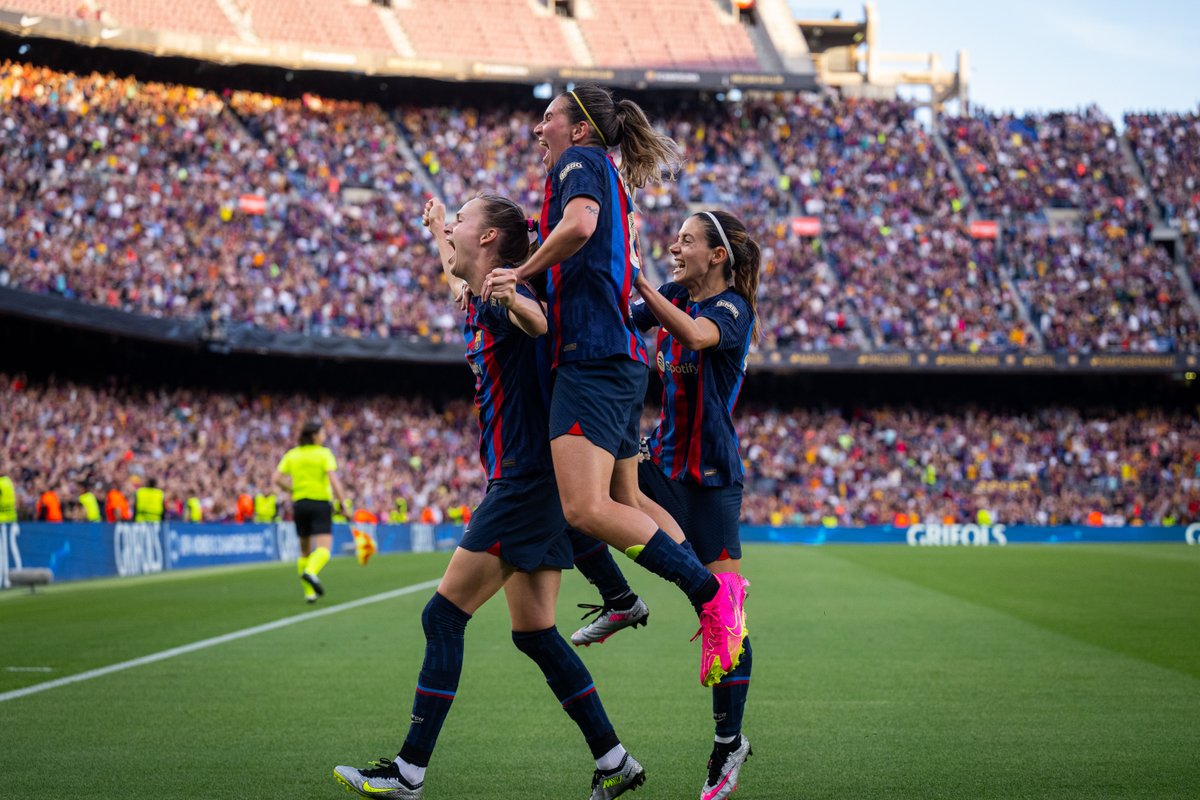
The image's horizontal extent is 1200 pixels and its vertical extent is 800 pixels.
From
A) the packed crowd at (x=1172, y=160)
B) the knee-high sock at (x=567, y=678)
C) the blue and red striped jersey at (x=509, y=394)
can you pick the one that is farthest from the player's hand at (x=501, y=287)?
the packed crowd at (x=1172, y=160)

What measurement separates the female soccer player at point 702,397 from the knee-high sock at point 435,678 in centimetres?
85

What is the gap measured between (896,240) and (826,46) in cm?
2031

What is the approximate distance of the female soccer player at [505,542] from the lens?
15.4 feet

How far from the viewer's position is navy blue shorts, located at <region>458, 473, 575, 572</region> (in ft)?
15.6

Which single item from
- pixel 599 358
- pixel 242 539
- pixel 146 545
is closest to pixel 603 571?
pixel 599 358

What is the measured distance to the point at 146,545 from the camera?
23.0 m

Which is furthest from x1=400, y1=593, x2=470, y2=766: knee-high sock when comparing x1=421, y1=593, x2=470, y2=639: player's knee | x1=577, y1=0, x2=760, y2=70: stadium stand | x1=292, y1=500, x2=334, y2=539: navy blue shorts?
x1=577, y1=0, x2=760, y2=70: stadium stand

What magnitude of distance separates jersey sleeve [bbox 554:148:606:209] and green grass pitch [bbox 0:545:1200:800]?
2324 millimetres

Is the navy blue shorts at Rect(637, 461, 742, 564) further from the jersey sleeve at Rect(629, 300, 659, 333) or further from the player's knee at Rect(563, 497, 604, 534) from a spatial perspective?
the player's knee at Rect(563, 497, 604, 534)

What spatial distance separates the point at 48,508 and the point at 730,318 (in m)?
21.5

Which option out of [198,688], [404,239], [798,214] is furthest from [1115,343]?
[198,688]

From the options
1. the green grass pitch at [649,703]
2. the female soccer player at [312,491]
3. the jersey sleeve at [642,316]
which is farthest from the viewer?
the female soccer player at [312,491]

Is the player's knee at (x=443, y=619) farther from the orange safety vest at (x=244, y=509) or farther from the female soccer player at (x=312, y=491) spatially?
the orange safety vest at (x=244, y=509)

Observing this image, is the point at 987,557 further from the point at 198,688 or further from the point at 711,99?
the point at 711,99
